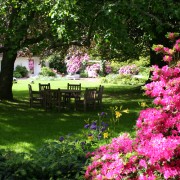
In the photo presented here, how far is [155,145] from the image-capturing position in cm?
354

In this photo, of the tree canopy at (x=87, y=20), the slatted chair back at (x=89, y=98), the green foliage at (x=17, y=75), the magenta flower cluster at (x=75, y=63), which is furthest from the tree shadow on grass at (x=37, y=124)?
the magenta flower cluster at (x=75, y=63)

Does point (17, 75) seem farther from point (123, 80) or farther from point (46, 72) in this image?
point (123, 80)

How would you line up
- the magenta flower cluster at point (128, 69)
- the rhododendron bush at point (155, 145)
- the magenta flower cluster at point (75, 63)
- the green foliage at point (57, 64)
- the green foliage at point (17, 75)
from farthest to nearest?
1. the green foliage at point (57, 64)
2. the magenta flower cluster at point (75, 63)
3. the green foliage at point (17, 75)
4. the magenta flower cluster at point (128, 69)
5. the rhododendron bush at point (155, 145)

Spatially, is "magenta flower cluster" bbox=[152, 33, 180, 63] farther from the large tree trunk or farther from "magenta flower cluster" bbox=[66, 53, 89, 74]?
"magenta flower cluster" bbox=[66, 53, 89, 74]

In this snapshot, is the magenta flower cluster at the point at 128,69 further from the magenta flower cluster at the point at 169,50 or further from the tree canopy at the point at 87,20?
the magenta flower cluster at the point at 169,50

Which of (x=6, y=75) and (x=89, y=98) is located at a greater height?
(x=6, y=75)

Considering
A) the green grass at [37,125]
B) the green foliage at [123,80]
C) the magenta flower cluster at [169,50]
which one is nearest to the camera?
the magenta flower cluster at [169,50]

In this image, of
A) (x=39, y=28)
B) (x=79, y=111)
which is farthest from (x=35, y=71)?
(x=79, y=111)

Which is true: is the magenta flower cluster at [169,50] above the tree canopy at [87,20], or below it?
below

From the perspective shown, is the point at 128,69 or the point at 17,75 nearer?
the point at 128,69

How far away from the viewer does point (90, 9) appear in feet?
41.4

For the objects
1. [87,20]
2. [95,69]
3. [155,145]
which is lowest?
[155,145]

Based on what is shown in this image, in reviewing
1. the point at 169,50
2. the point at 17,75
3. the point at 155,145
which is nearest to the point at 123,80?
the point at 17,75

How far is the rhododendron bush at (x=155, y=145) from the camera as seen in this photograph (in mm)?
3559
